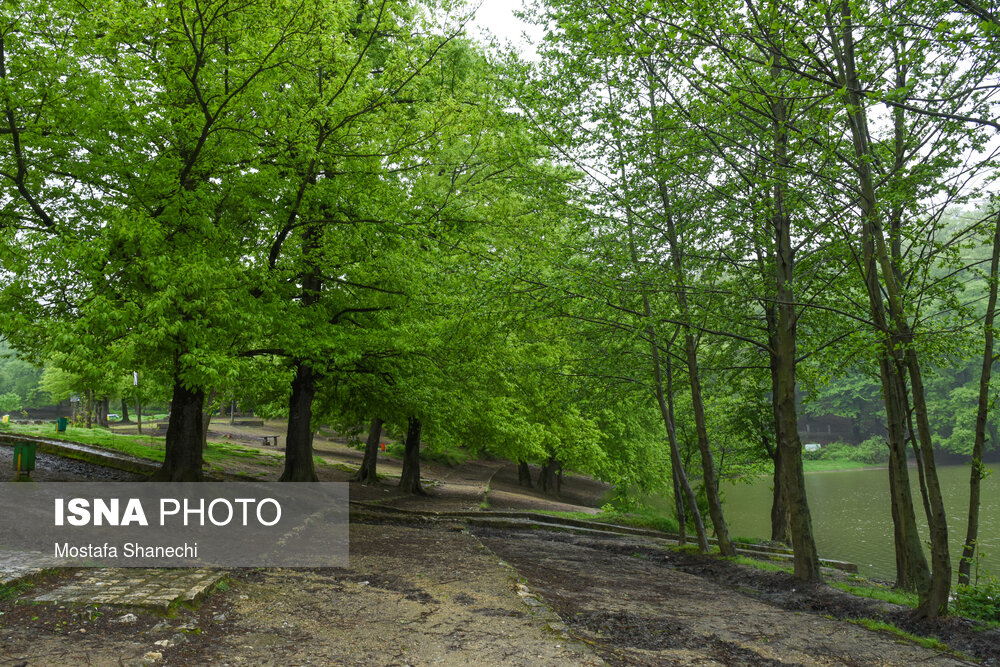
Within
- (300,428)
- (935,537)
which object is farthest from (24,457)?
(935,537)

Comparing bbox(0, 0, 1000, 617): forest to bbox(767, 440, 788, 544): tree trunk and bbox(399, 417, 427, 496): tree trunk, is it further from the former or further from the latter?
bbox(399, 417, 427, 496): tree trunk

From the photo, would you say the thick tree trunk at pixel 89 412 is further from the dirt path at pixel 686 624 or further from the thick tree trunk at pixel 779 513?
the thick tree trunk at pixel 779 513

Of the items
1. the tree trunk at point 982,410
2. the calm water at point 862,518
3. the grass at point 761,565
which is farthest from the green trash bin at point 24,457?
the calm water at point 862,518

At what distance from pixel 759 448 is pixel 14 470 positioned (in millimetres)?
18522

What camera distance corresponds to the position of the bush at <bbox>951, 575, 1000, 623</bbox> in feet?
24.1

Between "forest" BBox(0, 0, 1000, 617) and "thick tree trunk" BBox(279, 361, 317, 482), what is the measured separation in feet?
0.27

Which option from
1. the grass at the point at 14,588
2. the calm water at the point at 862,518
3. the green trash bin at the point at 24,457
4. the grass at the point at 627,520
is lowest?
the calm water at the point at 862,518

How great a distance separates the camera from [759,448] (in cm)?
1889

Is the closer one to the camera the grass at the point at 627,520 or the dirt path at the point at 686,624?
the dirt path at the point at 686,624

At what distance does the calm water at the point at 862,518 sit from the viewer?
18.5 m

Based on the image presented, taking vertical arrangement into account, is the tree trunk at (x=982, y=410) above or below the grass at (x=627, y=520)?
above

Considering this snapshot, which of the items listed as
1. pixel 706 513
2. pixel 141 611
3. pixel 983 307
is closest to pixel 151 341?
pixel 141 611

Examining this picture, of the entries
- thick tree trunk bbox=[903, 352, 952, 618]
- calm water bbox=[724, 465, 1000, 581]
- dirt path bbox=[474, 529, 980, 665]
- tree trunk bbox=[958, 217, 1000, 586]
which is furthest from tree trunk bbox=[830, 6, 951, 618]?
calm water bbox=[724, 465, 1000, 581]

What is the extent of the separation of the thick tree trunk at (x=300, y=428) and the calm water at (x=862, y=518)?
43.2ft
